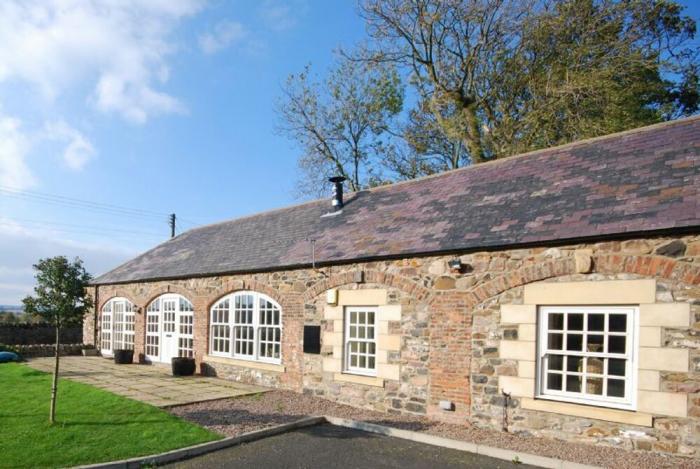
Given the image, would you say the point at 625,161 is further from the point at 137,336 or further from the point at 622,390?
the point at 137,336

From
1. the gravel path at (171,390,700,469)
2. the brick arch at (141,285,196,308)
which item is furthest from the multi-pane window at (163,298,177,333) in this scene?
the gravel path at (171,390,700,469)

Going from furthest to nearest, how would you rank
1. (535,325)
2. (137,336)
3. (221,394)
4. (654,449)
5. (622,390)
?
(137,336), (221,394), (535,325), (622,390), (654,449)

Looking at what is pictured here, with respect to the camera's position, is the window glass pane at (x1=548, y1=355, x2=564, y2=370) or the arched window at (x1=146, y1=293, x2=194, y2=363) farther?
the arched window at (x1=146, y1=293, x2=194, y2=363)

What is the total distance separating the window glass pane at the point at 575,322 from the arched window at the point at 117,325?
54.8ft

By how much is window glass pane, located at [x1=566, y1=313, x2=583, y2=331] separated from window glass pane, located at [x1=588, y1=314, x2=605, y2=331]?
0.48 feet

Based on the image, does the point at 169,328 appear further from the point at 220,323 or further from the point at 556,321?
the point at 556,321

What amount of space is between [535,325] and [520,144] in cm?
1446

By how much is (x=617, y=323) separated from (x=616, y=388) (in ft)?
3.19

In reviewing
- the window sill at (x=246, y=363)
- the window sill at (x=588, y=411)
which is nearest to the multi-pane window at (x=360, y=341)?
the window sill at (x=246, y=363)

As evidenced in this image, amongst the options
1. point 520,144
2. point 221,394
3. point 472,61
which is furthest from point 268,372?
point 472,61

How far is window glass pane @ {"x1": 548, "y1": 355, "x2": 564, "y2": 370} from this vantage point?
819cm

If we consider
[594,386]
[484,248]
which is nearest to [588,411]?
[594,386]

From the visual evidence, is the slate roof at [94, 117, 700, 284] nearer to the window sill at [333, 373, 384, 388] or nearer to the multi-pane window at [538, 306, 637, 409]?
the multi-pane window at [538, 306, 637, 409]

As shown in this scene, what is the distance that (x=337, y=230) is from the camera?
13.4 metres
